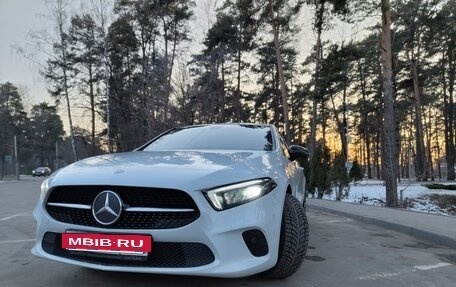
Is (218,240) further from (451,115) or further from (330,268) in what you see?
(451,115)

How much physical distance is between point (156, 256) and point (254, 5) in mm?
22480

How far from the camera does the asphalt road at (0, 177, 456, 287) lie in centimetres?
380

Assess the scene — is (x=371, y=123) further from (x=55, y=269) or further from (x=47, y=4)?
(x=55, y=269)

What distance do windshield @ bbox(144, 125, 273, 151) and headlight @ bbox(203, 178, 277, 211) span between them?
131 cm

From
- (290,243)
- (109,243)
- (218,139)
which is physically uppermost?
(218,139)

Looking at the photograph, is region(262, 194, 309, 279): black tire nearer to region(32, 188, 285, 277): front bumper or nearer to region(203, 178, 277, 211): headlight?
region(32, 188, 285, 277): front bumper

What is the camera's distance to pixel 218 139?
4883mm

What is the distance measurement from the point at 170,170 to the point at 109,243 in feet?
2.18

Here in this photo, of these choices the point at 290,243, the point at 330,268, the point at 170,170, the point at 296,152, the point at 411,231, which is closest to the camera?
the point at 170,170

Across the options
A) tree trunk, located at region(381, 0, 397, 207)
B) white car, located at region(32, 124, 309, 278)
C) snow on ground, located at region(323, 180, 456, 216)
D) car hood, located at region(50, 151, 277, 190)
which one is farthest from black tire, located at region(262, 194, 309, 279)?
snow on ground, located at region(323, 180, 456, 216)

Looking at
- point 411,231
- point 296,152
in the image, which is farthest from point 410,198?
point 296,152

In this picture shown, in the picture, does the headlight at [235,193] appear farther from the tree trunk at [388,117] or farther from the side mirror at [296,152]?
the tree trunk at [388,117]

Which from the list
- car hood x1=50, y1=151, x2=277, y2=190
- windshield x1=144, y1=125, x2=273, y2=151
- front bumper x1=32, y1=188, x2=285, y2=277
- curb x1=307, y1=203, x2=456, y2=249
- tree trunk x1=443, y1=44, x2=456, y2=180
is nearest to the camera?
front bumper x1=32, y1=188, x2=285, y2=277

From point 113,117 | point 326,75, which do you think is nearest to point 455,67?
point 326,75
